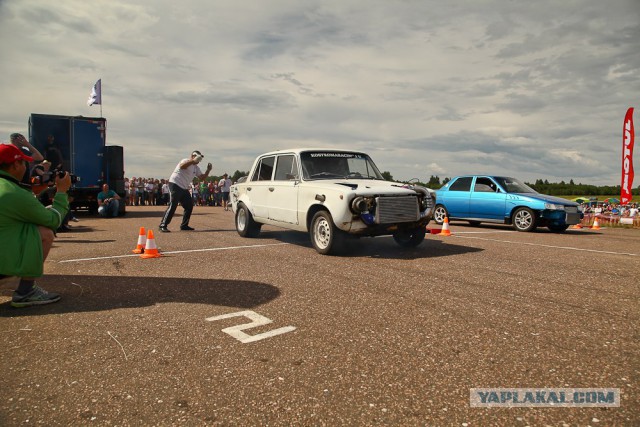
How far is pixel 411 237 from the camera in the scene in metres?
7.97

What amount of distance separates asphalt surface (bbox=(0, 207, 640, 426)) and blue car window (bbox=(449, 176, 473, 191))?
784 centimetres

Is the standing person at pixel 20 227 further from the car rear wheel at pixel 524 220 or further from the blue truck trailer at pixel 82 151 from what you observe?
the blue truck trailer at pixel 82 151

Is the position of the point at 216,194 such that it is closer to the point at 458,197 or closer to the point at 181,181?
the point at 181,181

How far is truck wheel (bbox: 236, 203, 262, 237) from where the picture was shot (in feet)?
31.4

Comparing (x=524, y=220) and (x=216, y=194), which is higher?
(x=216, y=194)

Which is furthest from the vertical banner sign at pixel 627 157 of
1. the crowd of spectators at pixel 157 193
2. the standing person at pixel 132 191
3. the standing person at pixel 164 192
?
the standing person at pixel 132 191

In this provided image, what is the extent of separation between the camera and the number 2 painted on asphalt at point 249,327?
3.31 meters

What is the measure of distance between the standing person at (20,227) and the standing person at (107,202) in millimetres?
12002

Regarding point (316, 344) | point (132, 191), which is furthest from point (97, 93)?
point (316, 344)

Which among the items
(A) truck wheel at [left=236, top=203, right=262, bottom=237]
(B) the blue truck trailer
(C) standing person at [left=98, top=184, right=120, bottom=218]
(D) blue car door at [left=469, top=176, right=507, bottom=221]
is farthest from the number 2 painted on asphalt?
(B) the blue truck trailer

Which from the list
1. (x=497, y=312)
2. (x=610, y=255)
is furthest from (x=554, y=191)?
(x=497, y=312)

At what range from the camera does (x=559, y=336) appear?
10.9 feet

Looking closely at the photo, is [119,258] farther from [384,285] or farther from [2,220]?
[384,285]
